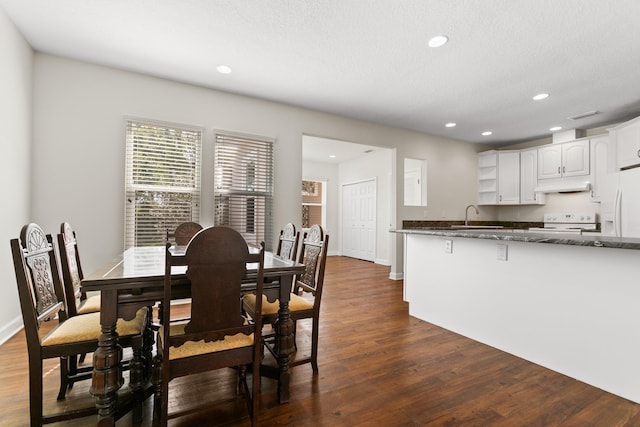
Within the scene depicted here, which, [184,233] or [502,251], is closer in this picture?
[502,251]

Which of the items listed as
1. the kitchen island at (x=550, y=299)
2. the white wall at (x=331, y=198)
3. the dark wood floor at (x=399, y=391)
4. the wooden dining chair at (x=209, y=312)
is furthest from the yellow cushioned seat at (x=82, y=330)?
the white wall at (x=331, y=198)

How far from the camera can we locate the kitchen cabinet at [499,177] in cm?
602

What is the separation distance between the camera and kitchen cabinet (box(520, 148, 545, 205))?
573cm

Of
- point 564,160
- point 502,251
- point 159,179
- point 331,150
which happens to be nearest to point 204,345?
point 502,251

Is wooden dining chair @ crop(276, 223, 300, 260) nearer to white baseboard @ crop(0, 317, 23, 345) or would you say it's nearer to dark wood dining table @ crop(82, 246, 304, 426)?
dark wood dining table @ crop(82, 246, 304, 426)

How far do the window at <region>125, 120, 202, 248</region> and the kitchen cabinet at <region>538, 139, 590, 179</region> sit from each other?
6.03 m

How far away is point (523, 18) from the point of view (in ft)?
7.84

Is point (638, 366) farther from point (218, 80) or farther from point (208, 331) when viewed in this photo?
point (218, 80)

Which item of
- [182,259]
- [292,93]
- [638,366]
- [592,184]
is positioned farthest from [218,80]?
[592,184]

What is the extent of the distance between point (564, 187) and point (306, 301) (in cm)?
552

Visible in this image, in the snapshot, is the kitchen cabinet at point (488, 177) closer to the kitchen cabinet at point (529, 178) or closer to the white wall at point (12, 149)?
the kitchen cabinet at point (529, 178)

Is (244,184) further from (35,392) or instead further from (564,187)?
(564,187)

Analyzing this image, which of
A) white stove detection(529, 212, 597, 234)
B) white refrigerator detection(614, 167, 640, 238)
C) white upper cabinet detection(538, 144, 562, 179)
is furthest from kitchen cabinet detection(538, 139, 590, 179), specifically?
white refrigerator detection(614, 167, 640, 238)

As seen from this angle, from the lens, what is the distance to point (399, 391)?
1.86 metres
